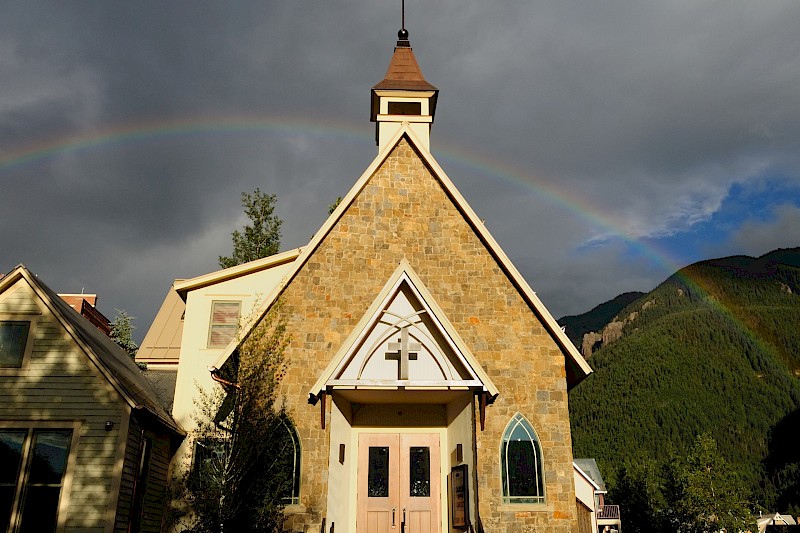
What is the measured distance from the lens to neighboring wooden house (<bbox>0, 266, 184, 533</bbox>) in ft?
46.1

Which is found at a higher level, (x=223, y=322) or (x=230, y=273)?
(x=230, y=273)

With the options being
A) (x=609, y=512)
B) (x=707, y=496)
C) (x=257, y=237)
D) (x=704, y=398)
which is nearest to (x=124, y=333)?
(x=257, y=237)

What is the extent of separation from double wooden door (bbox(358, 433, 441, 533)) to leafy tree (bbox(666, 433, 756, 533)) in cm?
3121

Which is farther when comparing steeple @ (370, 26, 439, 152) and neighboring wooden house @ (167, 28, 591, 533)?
steeple @ (370, 26, 439, 152)

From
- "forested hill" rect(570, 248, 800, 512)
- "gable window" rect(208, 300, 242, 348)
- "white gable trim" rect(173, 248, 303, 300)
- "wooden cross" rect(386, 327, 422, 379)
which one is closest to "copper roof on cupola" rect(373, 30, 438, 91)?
"white gable trim" rect(173, 248, 303, 300)

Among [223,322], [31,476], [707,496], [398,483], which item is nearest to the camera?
[31,476]

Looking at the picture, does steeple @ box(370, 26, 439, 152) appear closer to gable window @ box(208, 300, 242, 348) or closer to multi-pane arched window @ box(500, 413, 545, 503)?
gable window @ box(208, 300, 242, 348)

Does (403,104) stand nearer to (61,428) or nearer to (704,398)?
(61,428)

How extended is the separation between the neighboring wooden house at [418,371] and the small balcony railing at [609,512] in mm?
65896

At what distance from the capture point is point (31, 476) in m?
14.3

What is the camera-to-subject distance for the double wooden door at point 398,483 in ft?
50.3

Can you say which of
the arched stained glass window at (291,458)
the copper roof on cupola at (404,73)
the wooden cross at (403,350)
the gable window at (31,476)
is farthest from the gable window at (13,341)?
the copper roof on cupola at (404,73)

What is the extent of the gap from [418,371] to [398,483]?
116 inches

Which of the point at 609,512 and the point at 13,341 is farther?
the point at 609,512
